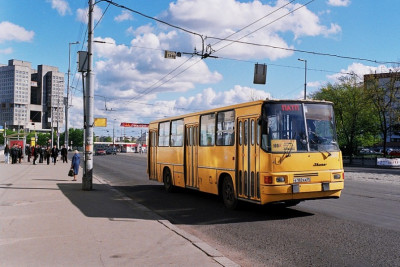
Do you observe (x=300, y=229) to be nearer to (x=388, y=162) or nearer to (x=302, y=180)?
(x=302, y=180)

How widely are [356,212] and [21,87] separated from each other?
92.1m

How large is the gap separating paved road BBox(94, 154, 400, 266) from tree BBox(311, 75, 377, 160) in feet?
144

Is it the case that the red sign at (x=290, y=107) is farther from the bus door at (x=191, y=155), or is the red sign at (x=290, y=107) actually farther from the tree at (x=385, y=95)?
the tree at (x=385, y=95)

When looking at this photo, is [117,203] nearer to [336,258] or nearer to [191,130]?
[191,130]

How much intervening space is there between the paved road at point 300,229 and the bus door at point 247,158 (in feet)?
2.10

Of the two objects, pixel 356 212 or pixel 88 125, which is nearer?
pixel 356 212

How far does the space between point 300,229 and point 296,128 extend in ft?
8.15

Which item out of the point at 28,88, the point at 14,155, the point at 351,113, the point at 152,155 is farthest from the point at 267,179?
the point at 28,88

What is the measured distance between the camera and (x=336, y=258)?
20.5 feet

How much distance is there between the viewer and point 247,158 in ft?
33.9

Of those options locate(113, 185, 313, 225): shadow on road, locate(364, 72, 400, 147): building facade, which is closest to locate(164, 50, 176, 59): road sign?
locate(113, 185, 313, 225): shadow on road

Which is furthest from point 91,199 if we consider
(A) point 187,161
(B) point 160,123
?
(B) point 160,123

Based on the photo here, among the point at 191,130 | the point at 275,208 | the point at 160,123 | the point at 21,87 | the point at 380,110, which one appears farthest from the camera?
the point at 21,87

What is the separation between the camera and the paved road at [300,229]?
635 centimetres
